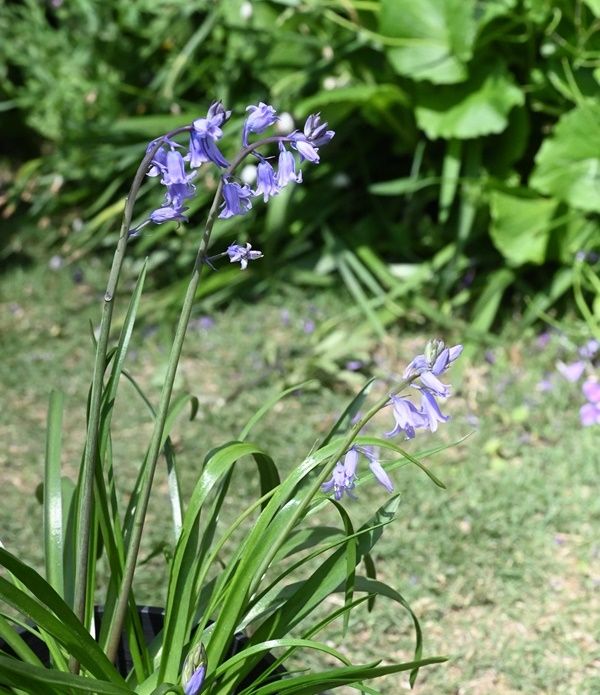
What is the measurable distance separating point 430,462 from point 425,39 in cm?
133

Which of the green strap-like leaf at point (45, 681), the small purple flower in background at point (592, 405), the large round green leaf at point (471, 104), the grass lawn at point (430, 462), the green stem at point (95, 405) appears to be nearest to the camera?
the green strap-like leaf at point (45, 681)

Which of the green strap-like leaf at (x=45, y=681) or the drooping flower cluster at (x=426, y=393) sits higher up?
the drooping flower cluster at (x=426, y=393)

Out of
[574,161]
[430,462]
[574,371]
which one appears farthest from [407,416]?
[574,161]

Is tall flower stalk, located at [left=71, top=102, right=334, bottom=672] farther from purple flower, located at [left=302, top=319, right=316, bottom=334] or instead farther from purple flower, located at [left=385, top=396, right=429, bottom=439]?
purple flower, located at [left=302, top=319, right=316, bottom=334]

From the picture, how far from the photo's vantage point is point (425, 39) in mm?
3262

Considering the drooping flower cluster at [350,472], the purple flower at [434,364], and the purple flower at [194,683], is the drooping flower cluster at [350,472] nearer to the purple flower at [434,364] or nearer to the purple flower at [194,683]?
the purple flower at [434,364]

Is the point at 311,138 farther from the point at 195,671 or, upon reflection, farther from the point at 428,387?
the point at 195,671

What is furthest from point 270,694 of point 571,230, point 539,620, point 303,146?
point 571,230

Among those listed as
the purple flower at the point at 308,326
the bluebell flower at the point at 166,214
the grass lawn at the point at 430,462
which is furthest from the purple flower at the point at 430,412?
the purple flower at the point at 308,326

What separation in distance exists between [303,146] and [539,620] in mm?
1434

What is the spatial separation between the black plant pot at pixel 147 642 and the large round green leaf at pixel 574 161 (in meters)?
1.97

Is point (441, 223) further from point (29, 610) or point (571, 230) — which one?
point (29, 610)

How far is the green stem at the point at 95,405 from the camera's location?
127cm

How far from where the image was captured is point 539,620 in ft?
7.50
